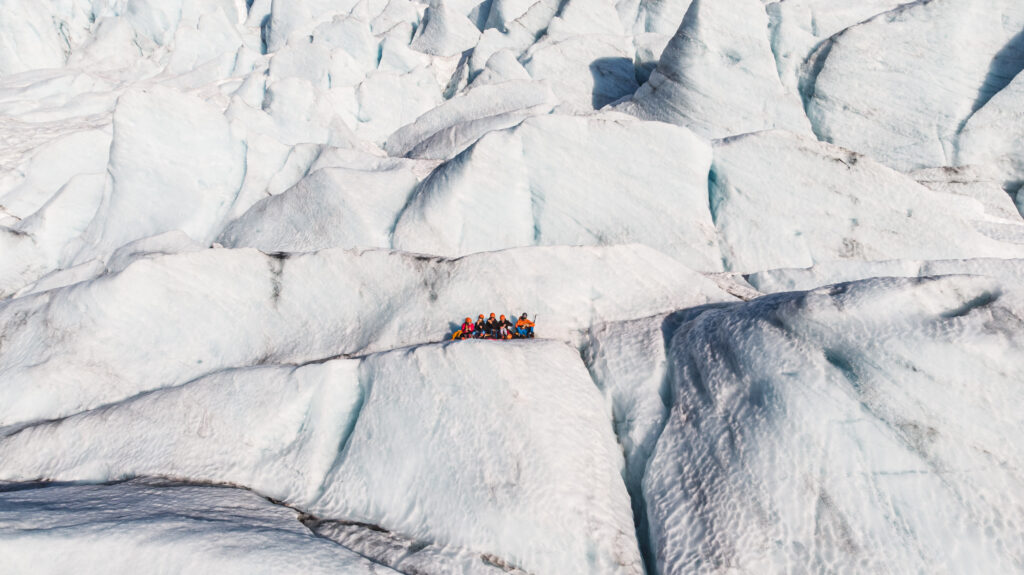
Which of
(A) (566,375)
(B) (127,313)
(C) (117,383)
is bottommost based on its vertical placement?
(A) (566,375)

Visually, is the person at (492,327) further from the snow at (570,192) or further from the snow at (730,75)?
the snow at (730,75)

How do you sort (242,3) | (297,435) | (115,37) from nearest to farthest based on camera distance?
(297,435) → (115,37) → (242,3)

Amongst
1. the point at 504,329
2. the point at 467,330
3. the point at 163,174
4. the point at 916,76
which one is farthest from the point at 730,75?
the point at 163,174

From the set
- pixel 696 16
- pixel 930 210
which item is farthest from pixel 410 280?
pixel 696 16

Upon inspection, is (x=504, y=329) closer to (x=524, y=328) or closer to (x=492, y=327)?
(x=492, y=327)

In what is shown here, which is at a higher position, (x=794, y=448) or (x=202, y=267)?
(x=202, y=267)

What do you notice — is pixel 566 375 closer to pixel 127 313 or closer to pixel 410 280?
pixel 410 280
